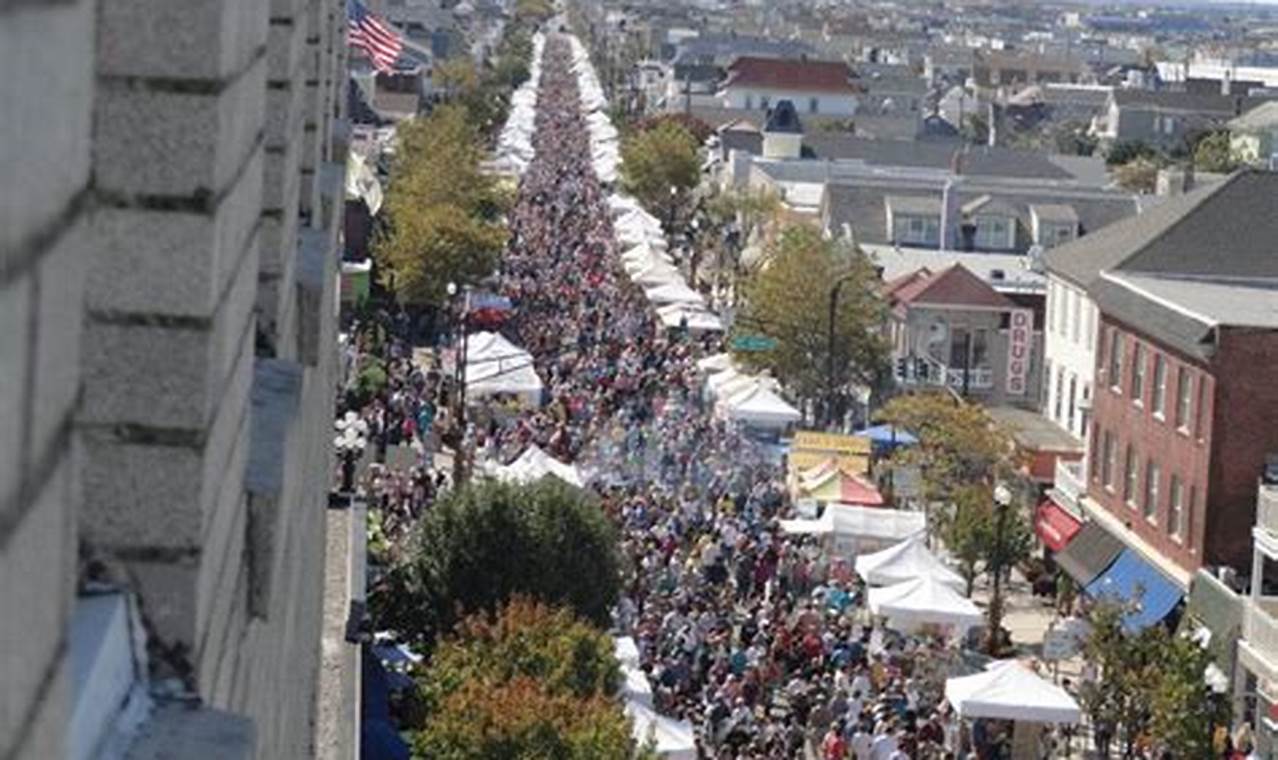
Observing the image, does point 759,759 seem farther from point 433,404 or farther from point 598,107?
point 598,107

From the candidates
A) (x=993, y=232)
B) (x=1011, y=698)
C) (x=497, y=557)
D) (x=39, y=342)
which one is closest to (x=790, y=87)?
(x=993, y=232)

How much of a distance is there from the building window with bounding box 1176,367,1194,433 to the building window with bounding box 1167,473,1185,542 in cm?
81

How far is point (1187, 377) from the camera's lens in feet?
134

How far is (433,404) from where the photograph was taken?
51.8m

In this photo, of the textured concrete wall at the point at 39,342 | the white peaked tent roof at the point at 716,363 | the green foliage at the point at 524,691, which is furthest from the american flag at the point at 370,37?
the textured concrete wall at the point at 39,342

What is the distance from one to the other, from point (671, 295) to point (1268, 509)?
3222cm

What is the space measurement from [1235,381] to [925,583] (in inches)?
287

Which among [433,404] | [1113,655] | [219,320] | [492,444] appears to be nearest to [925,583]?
[1113,655]

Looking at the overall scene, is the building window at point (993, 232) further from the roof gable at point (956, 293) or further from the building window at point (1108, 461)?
the building window at point (1108, 461)

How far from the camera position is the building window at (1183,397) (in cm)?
4059

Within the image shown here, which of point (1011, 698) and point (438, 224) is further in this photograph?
point (438, 224)

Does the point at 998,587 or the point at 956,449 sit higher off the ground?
the point at 956,449

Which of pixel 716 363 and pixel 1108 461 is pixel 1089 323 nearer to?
pixel 1108 461

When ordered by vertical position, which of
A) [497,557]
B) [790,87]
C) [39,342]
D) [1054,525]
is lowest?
[1054,525]
